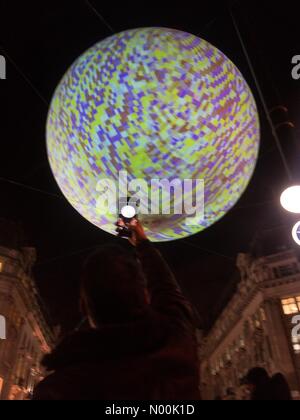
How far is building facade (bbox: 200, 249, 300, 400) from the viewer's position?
37.3 m

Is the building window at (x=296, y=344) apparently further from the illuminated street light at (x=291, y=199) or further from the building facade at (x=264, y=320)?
the illuminated street light at (x=291, y=199)

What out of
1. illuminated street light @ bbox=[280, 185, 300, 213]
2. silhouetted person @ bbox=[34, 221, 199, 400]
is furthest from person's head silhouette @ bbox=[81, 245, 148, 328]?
illuminated street light @ bbox=[280, 185, 300, 213]

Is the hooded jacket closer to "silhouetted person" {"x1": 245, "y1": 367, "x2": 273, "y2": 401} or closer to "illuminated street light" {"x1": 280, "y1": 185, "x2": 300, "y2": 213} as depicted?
"silhouetted person" {"x1": 245, "y1": 367, "x2": 273, "y2": 401}

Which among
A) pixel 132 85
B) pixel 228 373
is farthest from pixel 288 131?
pixel 228 373

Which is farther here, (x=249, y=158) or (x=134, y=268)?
(x=249, y=158)

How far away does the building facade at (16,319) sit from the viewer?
111ft

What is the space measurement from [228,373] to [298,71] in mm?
55005

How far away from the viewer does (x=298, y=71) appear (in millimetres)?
9383

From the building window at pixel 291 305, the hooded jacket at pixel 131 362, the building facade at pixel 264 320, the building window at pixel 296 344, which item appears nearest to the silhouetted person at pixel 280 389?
the hooded jacket at pixel 131 362

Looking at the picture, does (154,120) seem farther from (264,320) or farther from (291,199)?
(264,320)

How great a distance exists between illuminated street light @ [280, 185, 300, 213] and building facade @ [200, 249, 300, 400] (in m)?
30.9

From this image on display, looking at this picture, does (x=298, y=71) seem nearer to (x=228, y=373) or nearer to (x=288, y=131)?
(x=288, y=131)

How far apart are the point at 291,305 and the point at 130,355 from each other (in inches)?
1699
